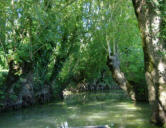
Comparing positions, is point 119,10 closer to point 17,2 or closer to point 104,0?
point 104,0

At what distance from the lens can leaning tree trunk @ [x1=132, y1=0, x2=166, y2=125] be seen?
710cm

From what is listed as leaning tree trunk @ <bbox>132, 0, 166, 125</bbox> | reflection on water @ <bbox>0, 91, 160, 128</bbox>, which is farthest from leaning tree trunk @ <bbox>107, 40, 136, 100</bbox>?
leaning tree trunk @ <bbox>132, 0, 166, 125</bbox>

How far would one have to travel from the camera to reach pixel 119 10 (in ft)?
57.2

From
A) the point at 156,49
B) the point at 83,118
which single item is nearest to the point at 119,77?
the point at 83,118

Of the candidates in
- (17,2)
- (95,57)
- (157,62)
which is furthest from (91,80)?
(157,62)

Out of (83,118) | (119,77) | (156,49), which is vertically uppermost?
(156,49)

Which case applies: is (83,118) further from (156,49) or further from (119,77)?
(119,77)

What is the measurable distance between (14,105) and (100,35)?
9730 mm

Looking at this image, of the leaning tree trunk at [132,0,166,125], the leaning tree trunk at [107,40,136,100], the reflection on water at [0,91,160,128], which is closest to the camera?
the leaning tree trunk at [132,0,166,125]

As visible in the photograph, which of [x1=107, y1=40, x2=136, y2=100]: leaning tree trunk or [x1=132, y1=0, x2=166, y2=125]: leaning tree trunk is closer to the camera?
[x1=132, y1=0, x2=166, y2=125]: leaning tree trunk

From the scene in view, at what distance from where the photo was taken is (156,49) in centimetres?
735

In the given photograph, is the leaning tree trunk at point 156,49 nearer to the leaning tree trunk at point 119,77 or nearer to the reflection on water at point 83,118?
the reflection on water at point 83,118

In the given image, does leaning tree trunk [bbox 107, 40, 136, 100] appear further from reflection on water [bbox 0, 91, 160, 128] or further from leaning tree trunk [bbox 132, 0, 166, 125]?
leaning tree trunk [bbox 132, 0, 166, 125]

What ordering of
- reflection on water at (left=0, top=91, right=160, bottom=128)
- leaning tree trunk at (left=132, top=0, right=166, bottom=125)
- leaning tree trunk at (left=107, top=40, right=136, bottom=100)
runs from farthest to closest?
leaning tree trunk at (left=107, top=40, right=136, bottom=100) → reflection on water at (left=0, top=91, right=160, bottom=128) → leaning tree trunk at (left=132, top=0, right=166, bottom=125)
